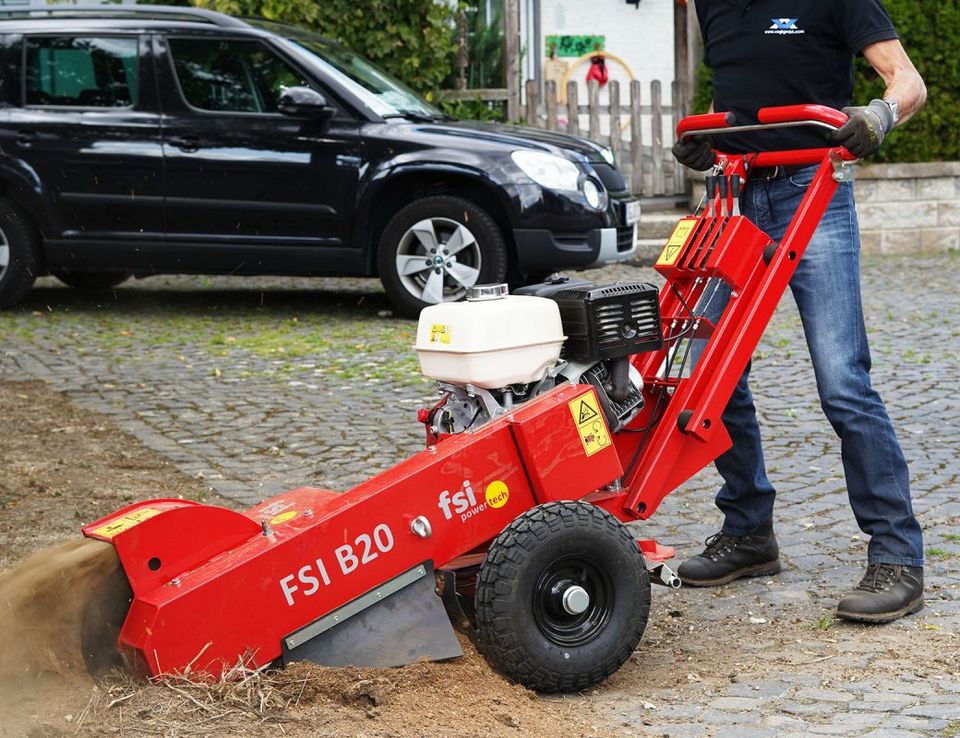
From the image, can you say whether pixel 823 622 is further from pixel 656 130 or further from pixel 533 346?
pixel 656 130

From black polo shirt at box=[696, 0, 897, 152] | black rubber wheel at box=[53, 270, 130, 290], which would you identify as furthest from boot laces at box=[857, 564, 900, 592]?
black rubber wheel at box=[53, 270, 130, 290]

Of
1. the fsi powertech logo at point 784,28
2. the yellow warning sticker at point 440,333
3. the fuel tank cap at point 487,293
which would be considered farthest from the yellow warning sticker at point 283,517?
the fsi powertech logo at point 784,28

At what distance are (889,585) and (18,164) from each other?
770 cm

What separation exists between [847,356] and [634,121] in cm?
1035

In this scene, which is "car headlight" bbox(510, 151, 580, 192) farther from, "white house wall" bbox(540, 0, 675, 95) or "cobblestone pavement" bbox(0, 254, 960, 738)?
"white house wall" bbox(540, 0, 675, 95)

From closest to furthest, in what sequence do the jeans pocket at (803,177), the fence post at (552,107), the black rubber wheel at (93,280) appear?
the jeans pocket at (803,177)
the black rubber wheel at (93,280)
the fence post at (552,107)

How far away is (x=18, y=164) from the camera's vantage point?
1014cm

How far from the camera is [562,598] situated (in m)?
3.53

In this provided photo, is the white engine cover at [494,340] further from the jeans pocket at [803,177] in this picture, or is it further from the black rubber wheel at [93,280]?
the black rubber wheel at [93,280]

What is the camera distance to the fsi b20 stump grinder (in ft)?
10.9

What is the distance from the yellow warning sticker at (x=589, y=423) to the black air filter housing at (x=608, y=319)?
14 cm

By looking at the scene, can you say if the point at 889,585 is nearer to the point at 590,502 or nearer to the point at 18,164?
the point at 590,502

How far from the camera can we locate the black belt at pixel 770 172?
4.24m

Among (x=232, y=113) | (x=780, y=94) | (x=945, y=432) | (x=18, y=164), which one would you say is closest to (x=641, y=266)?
(x=232, y=113)
